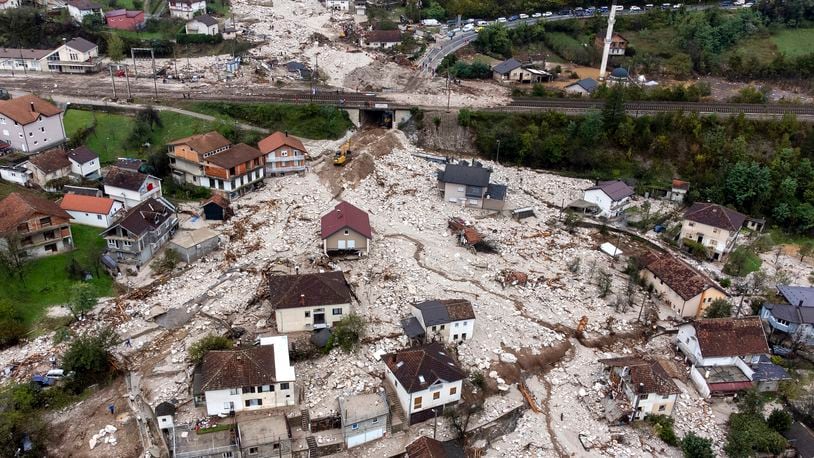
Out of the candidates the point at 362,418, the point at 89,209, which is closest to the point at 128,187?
the point at 89,209

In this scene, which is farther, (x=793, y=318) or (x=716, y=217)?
(x=716, y=217)

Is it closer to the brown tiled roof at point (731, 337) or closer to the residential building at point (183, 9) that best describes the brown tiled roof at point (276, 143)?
the brown tiled roof at point (731, 337)

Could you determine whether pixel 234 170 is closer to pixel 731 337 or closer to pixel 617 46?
pixel 731 337

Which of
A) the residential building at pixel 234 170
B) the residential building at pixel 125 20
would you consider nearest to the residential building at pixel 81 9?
the residential building at pixel 125 20

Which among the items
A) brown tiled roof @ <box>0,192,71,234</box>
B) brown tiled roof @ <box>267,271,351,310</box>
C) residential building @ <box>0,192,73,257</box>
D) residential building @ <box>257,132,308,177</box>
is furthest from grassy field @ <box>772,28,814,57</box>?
brown tiled roof @ <box>0,192,71,234</box>

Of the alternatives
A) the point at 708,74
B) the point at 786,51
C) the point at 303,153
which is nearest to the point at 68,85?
the point at 303,153

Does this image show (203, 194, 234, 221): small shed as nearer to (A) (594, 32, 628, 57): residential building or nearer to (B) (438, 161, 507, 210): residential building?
(B) (438, 161, 507, 210): residential building
